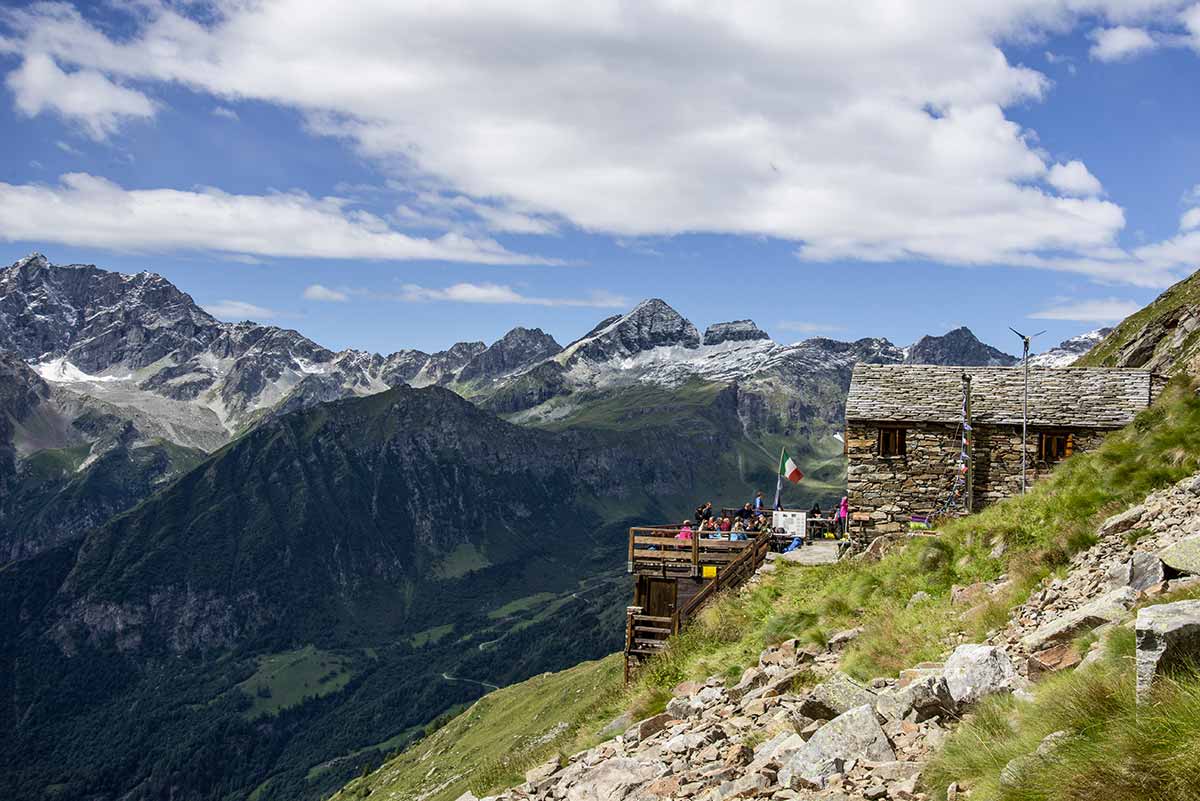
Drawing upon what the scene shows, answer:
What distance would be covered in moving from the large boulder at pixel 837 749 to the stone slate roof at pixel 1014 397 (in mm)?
28769

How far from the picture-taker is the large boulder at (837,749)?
9.65 meters

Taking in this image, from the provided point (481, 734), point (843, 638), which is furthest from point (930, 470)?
point (481, 734)

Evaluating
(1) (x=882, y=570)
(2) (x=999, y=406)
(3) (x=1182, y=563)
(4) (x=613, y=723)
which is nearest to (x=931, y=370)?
(2) (x=999, y=406)

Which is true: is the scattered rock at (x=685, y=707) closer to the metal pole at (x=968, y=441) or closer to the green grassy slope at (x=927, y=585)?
the green grassy slope at (x=927, y=585)

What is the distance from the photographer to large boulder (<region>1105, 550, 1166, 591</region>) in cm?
1112

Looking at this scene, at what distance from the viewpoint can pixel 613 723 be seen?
17.6 metres

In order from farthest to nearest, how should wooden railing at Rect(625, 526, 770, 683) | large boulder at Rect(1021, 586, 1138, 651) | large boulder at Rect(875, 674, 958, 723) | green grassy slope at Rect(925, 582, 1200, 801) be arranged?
wooden railing at Rect(625, 526, 770, 683) → large boulder at Rect(1021, 586, 1138, 651) → large boulder at Rect(875, 674, 958, 723) → green grassy slope at Rect(925, 582, 1200, 801)

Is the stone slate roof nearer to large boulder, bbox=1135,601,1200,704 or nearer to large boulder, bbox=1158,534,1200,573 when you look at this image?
large boulder, bbox=1158,534,1200,573

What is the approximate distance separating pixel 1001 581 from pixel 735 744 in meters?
7.53

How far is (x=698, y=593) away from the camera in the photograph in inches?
1203

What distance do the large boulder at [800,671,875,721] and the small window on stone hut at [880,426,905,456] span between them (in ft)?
88.6

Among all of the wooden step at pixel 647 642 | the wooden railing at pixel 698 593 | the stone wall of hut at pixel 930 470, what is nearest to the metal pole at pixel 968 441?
the stone wall of hut at pixel 930 470

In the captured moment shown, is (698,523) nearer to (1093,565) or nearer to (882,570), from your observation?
(882,570)

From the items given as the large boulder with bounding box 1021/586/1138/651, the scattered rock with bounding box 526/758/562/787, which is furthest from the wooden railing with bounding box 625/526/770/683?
the large boulder with bounding box 1021/586/1138/651
